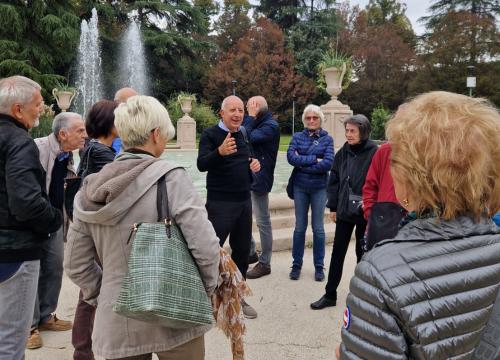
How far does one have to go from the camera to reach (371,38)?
125ft

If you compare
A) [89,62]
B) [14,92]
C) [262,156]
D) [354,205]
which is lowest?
[354,205]

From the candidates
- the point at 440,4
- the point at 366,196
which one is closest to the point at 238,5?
the point at 440,4

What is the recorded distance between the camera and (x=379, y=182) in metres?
3.55

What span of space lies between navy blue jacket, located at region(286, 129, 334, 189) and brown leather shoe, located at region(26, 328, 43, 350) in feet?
9.35

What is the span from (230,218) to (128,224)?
2.03 m

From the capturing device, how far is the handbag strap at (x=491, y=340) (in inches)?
46.4

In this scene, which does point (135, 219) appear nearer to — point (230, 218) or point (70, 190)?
point (70, 190)

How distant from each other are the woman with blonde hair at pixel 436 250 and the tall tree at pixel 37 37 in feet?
96.7

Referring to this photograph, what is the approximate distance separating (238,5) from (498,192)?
45.6 m

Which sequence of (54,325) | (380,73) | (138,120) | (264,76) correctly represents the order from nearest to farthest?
1. (138,120)
2. (54,325)
3. (264,76)
4. (380,73)

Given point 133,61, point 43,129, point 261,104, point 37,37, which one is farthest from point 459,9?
point 261,104

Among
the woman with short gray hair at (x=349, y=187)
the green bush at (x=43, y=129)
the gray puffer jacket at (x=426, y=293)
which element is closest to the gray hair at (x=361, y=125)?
the woman with short gray hair at (x=349, y=187)

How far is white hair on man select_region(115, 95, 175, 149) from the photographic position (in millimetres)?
2025

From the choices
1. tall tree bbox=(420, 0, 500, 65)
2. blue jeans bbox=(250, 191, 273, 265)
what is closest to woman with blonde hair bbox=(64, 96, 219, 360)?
blue jeans bbox=(250, 191, 273, 265)
